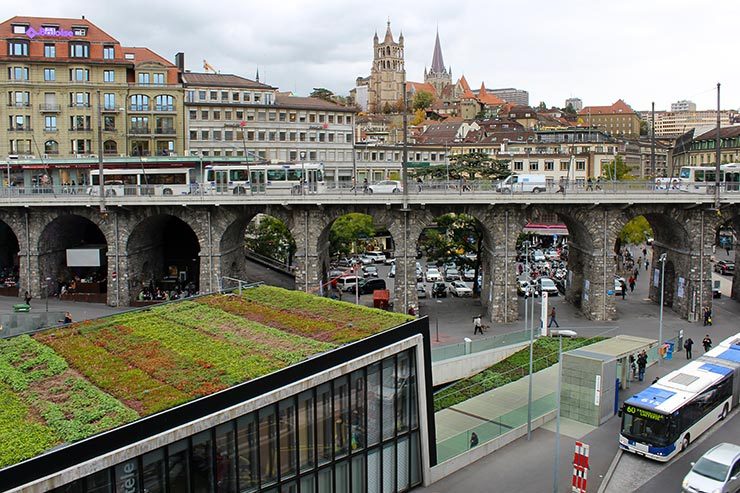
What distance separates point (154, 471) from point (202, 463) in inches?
55.5

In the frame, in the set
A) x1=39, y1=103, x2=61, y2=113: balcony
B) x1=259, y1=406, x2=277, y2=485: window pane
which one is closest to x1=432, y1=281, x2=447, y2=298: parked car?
x1=259, y1=406, x2=277, y2=485: window pane

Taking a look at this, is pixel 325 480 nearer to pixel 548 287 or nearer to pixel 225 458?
pixel 225 458

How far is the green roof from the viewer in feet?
55.3

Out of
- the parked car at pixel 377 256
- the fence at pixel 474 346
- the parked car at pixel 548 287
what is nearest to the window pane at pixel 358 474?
the fence at pixel 474 346

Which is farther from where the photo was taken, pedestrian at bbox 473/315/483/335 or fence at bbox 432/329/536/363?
pedestrian at bbox 473/315/483/335

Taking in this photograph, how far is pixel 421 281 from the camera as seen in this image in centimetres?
6931

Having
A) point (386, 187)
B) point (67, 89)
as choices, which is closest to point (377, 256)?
point (386, 187)

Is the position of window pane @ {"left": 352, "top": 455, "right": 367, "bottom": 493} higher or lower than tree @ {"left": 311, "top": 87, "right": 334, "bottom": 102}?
lower

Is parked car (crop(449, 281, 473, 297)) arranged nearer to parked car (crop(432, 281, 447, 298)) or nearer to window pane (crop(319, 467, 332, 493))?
parked car (crop(432, 281, 447, 298))

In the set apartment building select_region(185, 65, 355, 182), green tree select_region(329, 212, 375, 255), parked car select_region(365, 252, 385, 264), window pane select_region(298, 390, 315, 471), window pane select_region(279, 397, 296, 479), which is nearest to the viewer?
window pane select_region(279, 397, 296, 479)

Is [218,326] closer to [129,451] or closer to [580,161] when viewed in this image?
[129,451]

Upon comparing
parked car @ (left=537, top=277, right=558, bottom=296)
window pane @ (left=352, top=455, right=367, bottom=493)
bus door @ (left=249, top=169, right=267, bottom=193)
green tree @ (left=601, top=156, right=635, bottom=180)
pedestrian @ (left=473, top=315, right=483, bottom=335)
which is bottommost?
window pane @ (left=352, top=455, right=367, bottom=493)

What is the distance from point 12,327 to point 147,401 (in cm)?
1687

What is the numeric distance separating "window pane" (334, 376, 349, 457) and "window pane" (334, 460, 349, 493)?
33cm
